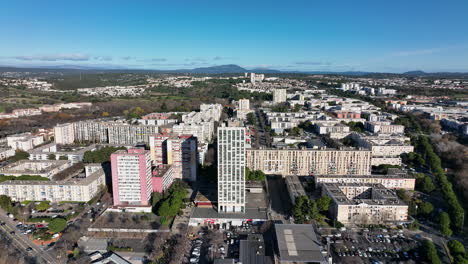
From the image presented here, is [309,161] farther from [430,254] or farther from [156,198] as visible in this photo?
[156,198]

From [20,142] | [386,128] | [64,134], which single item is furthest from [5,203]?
[386,128]

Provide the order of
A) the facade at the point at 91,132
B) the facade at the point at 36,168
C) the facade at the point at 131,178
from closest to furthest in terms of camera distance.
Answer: the facade at the point at 131,178 < the facade at the point at 36,168 < the facade at the point at 91,132

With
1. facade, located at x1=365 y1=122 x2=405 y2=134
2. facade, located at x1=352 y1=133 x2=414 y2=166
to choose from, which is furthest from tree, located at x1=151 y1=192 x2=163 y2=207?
facade, located at x1=365 y1=122 x2=405 y2=134

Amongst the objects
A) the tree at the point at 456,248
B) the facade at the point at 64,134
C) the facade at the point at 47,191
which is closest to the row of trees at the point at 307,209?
the tree at the point at 456,248

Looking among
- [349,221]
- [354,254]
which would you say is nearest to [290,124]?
[349,221]

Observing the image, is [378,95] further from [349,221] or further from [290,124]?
[349,221]

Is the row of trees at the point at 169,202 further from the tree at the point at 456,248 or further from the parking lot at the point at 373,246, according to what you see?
the tree at the point at 456,248
